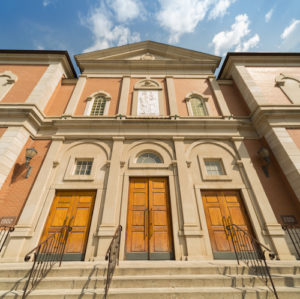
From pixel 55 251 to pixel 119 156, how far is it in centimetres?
446

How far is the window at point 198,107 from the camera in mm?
10047

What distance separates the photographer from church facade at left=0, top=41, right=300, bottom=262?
20.1 ft

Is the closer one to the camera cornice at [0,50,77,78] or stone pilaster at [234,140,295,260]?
stone pilaster at [234,140,295,260]

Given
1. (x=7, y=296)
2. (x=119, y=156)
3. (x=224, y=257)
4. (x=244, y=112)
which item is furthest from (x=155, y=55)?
(x=7, y=296)

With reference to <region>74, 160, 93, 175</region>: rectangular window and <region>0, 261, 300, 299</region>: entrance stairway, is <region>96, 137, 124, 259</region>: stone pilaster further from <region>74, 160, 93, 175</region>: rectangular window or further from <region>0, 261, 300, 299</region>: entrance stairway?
<region>74, 160, 93, 175</region>: rectangular window

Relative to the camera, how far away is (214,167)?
8000mm

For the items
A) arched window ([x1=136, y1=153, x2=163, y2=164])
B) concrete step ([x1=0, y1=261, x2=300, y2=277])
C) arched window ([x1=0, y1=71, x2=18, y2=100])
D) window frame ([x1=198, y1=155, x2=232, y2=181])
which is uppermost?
arched window ([x1=0, y1=71, x2=18, y2=100])

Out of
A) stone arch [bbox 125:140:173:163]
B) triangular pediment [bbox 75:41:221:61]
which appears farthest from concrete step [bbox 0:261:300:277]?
triangular pediment [bbox 75:41:221:61]

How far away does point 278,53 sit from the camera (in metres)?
11.6

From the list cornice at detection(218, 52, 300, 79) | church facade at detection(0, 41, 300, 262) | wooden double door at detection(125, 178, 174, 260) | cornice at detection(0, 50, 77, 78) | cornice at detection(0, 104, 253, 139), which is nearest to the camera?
wooden double door at detection(125, 178, 174, 260)

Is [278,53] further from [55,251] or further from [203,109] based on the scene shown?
[55,251]

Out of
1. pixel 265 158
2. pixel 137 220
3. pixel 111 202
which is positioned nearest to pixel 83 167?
pixel 111 202

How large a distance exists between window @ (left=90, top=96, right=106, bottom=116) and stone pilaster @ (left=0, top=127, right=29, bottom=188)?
12.4 ft

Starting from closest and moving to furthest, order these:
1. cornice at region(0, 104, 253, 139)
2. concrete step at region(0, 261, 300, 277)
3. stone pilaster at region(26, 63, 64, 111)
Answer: concrete step at region(0, 261, 300, 277)
cornice at region(0, 104, 253, 139)
stone pilaster at region(26, 63, 64, 111)
